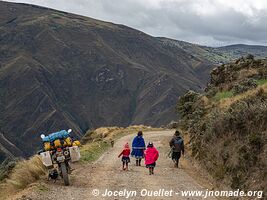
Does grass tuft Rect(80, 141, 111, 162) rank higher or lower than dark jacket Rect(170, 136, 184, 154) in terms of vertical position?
lower

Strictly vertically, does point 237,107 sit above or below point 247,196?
above

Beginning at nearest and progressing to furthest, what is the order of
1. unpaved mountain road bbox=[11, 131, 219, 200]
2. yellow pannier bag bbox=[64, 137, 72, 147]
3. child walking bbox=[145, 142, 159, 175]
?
unpaved mountain road bbox=[11, 131, 219, 200], yellow pannier bag bbox=[64, 137, 72, 147], child walking bbox=[145, 142, 159, 175]

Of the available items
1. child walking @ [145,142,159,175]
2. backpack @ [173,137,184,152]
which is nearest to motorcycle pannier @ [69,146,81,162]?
child walking @ [145,142,159,175]

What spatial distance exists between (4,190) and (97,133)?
41703mm

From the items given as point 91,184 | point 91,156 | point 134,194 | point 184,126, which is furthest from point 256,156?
point 184,126

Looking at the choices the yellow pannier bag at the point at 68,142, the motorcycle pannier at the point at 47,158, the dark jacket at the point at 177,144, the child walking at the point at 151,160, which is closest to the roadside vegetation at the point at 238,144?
the dark jacket at the point at 177,144

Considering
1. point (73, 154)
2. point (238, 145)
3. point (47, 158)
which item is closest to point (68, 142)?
point (73, 154)

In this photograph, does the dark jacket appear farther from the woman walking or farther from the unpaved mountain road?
the woman walking

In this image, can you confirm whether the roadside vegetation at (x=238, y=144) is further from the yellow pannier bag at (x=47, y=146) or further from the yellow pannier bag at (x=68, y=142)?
the yellow pannier bag at (x=47, y=146)

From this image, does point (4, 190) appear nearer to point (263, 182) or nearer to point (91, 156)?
point (263, 182)

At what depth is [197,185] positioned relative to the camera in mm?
15961

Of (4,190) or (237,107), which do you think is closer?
(4,190)

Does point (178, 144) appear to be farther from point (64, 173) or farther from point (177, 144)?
point (64, 173)

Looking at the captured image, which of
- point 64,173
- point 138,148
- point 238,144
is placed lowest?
point 64,173
